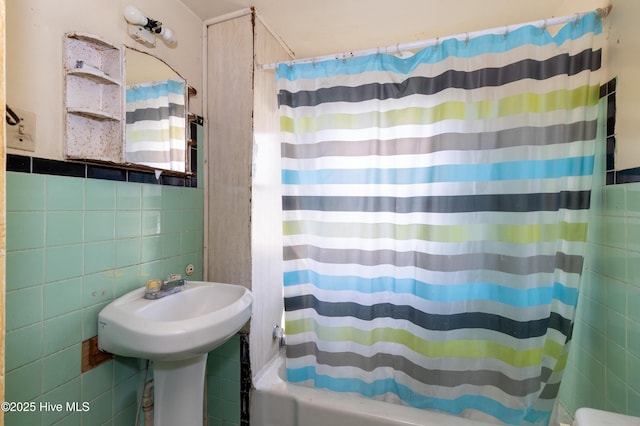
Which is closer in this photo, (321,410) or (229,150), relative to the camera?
(321,410)

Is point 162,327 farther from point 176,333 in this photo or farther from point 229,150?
point 229,150

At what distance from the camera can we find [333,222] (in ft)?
4.19

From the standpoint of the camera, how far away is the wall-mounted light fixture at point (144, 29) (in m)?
1.02

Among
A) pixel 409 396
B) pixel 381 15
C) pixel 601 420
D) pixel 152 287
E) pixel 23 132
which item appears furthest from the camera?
pixel 381 15

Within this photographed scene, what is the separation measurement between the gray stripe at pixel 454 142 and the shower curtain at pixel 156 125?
512 millimetres

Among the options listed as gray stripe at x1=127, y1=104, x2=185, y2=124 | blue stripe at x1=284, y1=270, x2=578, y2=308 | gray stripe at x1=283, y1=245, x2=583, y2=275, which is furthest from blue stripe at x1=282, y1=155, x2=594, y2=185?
gray stripe at x1=127, y1=104, x2=185, y2=124

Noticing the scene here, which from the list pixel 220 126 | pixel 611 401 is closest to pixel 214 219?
pixel 220 126

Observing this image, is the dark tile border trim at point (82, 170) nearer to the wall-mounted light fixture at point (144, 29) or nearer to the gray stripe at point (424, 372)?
the wall-mounted light fixture at point (144, 29)

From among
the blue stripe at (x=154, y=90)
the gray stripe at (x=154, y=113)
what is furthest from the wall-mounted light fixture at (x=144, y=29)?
the gray stripe at (x=154, y=113)

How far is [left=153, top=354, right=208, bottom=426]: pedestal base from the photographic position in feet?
3.36

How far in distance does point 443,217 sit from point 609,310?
0.67 m

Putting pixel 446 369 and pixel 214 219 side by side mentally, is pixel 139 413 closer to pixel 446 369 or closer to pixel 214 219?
pixel 214 219

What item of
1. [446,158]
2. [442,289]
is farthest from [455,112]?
[442,289]

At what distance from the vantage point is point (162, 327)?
31.5 inches
